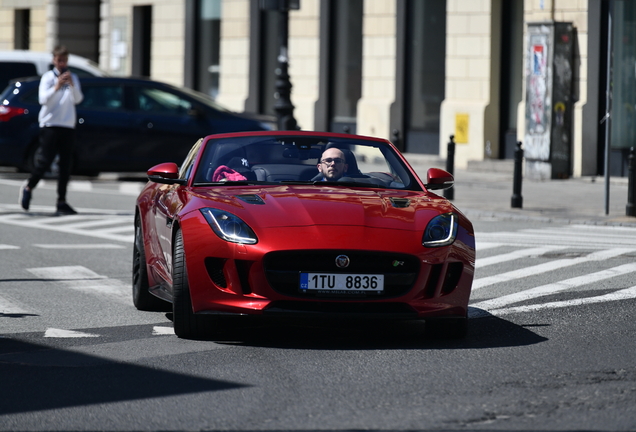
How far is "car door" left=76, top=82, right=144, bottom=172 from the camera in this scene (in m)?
19.3

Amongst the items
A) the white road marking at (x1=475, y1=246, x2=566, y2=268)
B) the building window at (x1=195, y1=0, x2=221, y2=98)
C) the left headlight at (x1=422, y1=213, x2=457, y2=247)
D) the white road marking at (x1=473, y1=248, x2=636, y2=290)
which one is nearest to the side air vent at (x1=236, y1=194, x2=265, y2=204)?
the left headlight at (x1=422, y1=213, x2=457, y2=247)

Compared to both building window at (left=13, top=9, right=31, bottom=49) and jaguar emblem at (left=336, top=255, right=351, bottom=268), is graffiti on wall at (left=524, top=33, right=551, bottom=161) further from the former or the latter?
building window at (left=13, top=9, right=31, bottom=49)

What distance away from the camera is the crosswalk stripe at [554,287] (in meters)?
8.78

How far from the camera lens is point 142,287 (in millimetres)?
8453

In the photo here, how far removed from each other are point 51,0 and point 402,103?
1587 cm

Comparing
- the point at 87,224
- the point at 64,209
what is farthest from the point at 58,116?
the point at 87,224

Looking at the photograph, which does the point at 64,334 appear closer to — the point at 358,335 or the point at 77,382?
the point at 77,382

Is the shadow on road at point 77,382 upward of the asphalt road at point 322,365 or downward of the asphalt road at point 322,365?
downward

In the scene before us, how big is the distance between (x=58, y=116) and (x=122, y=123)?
15.2ft

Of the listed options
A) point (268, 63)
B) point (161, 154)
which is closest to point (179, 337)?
point (161, 154)

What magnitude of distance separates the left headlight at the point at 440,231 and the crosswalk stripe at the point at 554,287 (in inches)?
57.2

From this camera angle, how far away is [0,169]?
22719 mm

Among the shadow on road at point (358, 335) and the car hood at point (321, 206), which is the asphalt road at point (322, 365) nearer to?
the shadow on road at point (358, 335)

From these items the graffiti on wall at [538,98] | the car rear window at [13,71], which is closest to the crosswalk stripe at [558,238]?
the graffiti on wall at [538,98]
